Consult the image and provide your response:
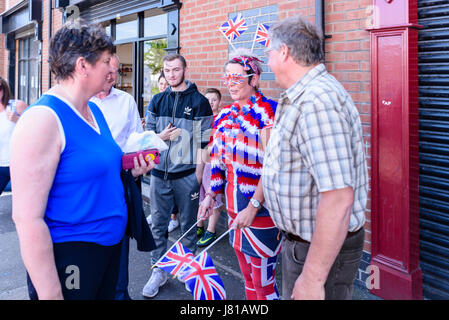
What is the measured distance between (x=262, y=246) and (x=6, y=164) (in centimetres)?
319

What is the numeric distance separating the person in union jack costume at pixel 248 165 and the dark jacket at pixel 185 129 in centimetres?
68

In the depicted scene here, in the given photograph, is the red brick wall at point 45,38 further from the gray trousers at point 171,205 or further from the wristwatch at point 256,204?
the wristwatch at point 256,204

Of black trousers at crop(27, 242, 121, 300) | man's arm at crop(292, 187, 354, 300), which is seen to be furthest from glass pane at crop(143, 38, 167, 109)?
man's arm at crop(292, 187, 354, 300)

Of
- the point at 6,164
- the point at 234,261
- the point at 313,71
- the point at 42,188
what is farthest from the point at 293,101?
the point at 6,164

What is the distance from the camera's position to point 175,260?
Result: 2297 mm

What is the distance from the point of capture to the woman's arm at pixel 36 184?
1433mm

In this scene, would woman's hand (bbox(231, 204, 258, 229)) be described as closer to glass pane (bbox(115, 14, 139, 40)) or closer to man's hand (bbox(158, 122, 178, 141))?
man's hand (bbox(158, 122, 178, 141))

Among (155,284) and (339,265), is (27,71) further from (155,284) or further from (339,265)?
(339,265)

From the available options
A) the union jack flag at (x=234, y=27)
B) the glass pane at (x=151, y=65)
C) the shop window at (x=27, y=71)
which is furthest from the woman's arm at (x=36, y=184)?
the shop window at (x=27, y=71)

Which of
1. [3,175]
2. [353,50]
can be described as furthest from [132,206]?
[3,175]

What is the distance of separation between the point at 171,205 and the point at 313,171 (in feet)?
7.65

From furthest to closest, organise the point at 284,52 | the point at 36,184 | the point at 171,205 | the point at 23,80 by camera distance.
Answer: the point at 23,80
the point at 171,205
the point at 284,52
the point at 36,184

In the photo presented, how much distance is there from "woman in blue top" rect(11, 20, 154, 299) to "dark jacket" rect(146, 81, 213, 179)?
1.59 meters
